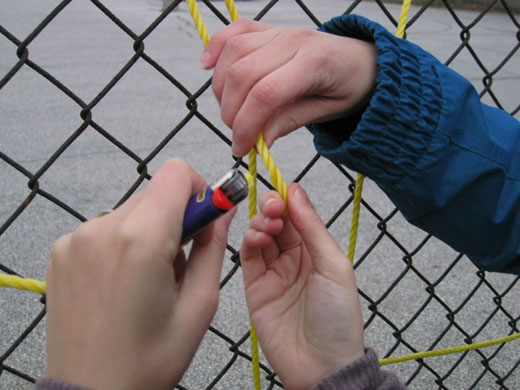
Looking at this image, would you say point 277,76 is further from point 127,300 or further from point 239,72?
point 127,300

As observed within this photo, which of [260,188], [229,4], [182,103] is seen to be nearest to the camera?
[229,4]

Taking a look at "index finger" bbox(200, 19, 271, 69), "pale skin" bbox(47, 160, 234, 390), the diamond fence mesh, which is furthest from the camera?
the diamond fence mesh

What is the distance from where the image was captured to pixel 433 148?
633 millimetres

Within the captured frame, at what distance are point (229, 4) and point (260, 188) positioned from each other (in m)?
1.78

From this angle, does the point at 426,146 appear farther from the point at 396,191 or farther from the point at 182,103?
the point at 182,103

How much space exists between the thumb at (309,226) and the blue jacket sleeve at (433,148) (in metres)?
0.10

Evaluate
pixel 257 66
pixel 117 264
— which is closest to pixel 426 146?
Answer: pixel 257 66

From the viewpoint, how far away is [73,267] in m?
0.45

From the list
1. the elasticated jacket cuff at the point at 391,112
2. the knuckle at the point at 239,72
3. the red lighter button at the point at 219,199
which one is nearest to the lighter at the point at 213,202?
the red lighter button at the point at 219,199

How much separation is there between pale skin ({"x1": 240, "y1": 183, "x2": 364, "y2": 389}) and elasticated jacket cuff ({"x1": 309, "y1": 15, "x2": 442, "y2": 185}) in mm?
103

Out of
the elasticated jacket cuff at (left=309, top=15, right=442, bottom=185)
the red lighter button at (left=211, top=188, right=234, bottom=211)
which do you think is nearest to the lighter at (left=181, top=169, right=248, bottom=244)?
the red lighter button at (left=211, top=188, right=234, bottom=211)

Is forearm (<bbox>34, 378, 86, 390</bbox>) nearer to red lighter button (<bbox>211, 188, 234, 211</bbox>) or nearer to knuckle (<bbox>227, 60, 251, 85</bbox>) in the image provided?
red lighter button (<bbox>211, 188, 234, 211</bbox>)

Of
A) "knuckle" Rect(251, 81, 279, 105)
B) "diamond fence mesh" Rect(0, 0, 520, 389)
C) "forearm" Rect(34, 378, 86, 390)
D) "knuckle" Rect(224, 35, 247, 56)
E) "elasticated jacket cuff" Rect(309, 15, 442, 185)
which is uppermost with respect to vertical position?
"knuckle" Rect(224, 35, 247, 56)

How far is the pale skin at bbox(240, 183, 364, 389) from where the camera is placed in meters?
0.57
